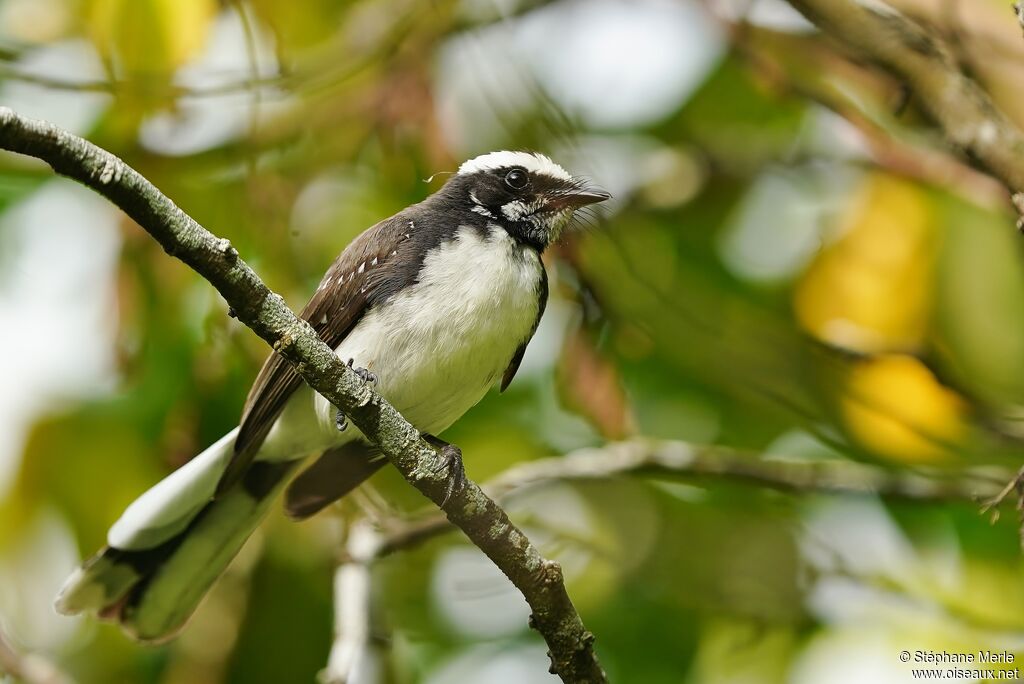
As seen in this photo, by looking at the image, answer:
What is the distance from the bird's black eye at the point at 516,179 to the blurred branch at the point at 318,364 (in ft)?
5.37

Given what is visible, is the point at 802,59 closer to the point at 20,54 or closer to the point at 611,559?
the point at 611,559

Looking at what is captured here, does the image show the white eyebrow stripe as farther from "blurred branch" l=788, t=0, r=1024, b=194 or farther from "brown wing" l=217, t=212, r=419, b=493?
"blurred branch" l=788, t=0, r=1024, b=194

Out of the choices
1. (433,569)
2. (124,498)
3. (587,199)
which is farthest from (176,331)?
(587,199)

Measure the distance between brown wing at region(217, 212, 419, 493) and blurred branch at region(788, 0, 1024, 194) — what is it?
1639 mm

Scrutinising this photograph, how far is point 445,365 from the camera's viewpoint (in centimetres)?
405

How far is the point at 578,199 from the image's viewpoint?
4551 millimetres

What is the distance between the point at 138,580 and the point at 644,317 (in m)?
2.38

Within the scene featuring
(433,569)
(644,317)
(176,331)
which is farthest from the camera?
(433,569)

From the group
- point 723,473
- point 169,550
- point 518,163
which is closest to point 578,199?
point 518,163

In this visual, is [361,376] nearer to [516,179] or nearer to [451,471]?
[451,471]

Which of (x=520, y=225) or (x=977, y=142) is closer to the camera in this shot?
(x=977, y=142)

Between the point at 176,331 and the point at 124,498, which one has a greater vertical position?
the point at 176,331

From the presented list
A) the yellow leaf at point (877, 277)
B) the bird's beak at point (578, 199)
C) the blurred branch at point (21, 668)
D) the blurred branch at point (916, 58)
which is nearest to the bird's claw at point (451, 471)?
the bird's beak at point (578, 199)

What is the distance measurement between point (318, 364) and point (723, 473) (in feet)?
7.76
